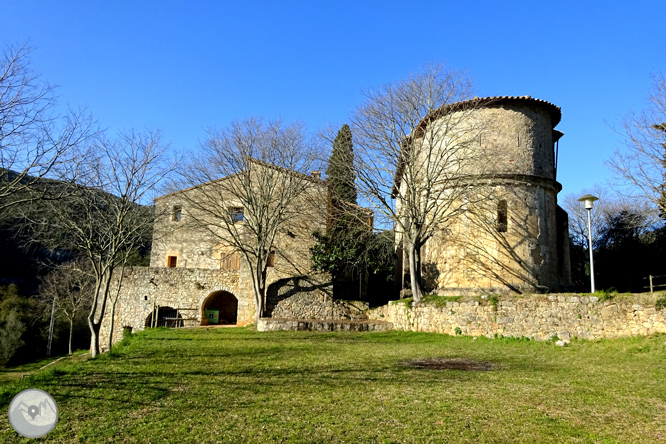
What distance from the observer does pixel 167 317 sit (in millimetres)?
26703

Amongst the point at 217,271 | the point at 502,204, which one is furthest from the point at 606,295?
the point at 217,271

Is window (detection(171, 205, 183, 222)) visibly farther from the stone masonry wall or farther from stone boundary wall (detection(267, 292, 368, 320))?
stone boundary wall (detection(267, 292, 368, 320))

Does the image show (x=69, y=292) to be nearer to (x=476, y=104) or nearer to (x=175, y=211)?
(x=175, y=211)

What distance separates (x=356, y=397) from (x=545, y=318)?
9.74m

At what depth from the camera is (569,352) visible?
12.7 metres

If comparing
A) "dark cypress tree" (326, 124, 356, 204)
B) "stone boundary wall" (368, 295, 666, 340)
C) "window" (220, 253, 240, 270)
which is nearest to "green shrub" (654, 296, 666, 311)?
"stone boundary wall" (368, 295, 666, 340)

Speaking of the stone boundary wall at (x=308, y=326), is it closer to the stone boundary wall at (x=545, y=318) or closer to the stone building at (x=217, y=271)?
the stone boundary wall at (x=545, y=318)

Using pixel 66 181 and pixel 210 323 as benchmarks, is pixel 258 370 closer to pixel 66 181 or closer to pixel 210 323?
pixel 66 181

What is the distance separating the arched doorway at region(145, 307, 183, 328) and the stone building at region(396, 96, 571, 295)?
14.9 m

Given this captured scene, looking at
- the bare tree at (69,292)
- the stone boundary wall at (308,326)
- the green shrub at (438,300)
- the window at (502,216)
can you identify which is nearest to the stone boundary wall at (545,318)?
the green shrub at (438,300)

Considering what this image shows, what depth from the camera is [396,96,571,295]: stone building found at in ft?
64.2

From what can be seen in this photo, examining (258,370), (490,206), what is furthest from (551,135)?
(258,370)

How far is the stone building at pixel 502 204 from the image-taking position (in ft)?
64.2

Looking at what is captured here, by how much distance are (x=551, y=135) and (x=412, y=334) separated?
440 inches
